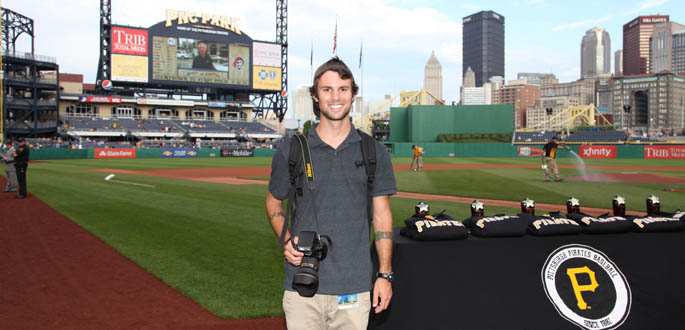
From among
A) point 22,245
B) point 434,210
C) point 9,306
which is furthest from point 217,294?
point 434,210

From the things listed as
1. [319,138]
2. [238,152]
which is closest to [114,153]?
[238,152]

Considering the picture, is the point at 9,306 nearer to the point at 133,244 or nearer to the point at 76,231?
the point at 133,244

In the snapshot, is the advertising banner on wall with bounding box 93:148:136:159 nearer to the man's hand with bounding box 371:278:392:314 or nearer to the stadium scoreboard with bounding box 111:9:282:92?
the stadium scoreboard with bounding box 111:9:282:92

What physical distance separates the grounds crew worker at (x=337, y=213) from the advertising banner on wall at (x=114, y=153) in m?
48.7

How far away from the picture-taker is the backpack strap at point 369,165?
2.72 meters

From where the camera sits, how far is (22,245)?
26.7ft

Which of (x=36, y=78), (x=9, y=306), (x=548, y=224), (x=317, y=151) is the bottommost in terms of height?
(x=9, y=306)

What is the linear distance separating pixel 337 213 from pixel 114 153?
163ft

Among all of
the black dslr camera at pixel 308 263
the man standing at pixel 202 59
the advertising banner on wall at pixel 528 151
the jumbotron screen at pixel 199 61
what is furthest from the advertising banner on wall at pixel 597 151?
the man standing at pixel 202 59

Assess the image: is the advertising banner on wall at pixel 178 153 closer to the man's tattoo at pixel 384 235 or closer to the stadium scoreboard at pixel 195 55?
the stadium scoreboard at pixel 195 55

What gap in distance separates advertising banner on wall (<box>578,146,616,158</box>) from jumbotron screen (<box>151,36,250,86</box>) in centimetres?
4782

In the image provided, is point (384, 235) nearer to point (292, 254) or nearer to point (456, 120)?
point (292, 254)

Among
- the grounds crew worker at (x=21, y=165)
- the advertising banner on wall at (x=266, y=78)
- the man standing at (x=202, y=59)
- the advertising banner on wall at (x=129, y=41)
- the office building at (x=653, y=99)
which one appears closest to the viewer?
the grounds crew worker at (x=21, y=165)

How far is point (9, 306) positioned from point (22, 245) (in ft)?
11.5
